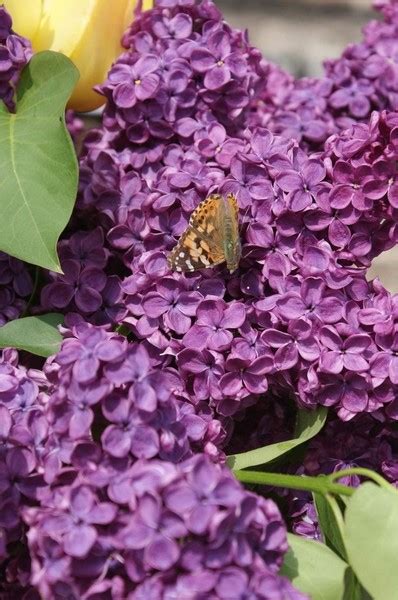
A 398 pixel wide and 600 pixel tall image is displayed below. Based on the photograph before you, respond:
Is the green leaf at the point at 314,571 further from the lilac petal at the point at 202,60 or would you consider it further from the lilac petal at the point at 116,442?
the lilac petal at the point at 202,60

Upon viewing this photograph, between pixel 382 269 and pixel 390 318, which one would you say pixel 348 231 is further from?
pixel 382 269

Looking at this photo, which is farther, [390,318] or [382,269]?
[382,269]

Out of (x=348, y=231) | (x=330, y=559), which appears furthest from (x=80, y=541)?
(x=348, y=231)

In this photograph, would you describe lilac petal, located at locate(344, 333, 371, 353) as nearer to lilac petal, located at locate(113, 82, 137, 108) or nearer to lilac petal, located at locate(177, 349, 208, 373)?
lilac petal, located at locate(177, 349, 208, 373)

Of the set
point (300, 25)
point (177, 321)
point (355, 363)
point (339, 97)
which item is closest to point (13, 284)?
point (177, 321)

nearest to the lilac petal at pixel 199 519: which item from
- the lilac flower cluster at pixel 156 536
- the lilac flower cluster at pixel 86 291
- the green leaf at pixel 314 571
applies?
the lilac flower cluster at pixel 156 536

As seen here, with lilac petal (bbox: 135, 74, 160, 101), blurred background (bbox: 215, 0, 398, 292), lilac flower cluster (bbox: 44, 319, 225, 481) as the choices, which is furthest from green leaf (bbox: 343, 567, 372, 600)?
blurred background (bbox: 215, 0, 398, 292)
